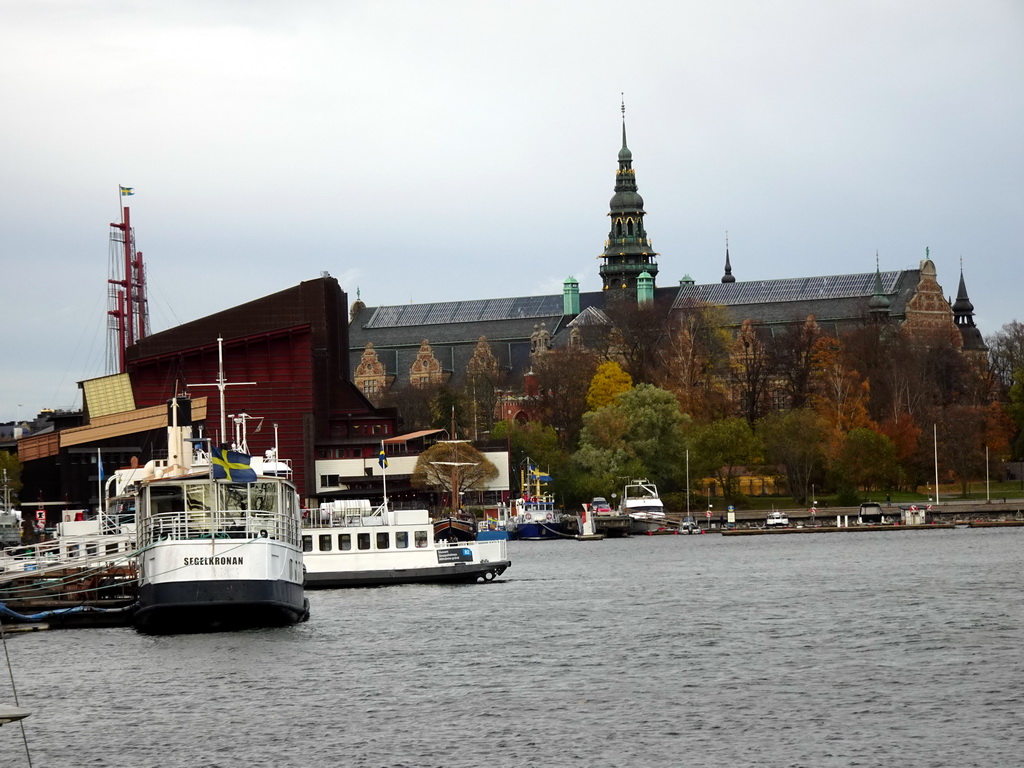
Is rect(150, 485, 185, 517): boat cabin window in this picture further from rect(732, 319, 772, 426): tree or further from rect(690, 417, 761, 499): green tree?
rect(732, 319, 772, 426): tree

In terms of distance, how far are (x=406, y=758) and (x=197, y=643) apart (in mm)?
20366

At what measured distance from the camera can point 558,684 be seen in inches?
1962

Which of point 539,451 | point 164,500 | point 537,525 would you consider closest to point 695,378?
point 539,451

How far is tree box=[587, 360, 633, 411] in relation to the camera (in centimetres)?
19050

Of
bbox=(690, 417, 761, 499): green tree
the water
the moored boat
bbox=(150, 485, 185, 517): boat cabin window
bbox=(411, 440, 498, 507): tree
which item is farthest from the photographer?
bbox=(690, 417, 761, 499): green tree

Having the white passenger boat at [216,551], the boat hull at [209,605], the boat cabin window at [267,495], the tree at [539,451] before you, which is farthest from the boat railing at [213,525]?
the tree at [539,451]

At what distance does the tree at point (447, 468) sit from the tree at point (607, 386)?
22.2m

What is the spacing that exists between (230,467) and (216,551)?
3267 mm

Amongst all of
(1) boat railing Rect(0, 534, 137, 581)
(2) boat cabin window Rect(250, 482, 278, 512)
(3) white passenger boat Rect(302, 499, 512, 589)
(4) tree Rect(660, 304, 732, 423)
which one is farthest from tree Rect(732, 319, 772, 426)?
(2) boat cabin window Rect(250, 482, 278, 512)

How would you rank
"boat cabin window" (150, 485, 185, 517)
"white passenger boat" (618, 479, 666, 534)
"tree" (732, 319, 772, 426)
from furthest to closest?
"tree" (732, 319, 772, 426), "white passenger boat" (618, 479, 666, 534), "boat cabin window" (150, 485, 185, 517)

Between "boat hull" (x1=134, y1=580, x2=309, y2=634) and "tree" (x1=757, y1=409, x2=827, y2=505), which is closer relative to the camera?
"boat hull" (x1=134, y1=580, x2=309, y2=634)

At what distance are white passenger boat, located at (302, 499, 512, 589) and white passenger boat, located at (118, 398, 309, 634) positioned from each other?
2005 cm

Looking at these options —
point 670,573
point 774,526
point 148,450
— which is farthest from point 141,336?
point 670,573

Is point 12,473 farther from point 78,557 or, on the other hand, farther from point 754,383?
point 78,557
